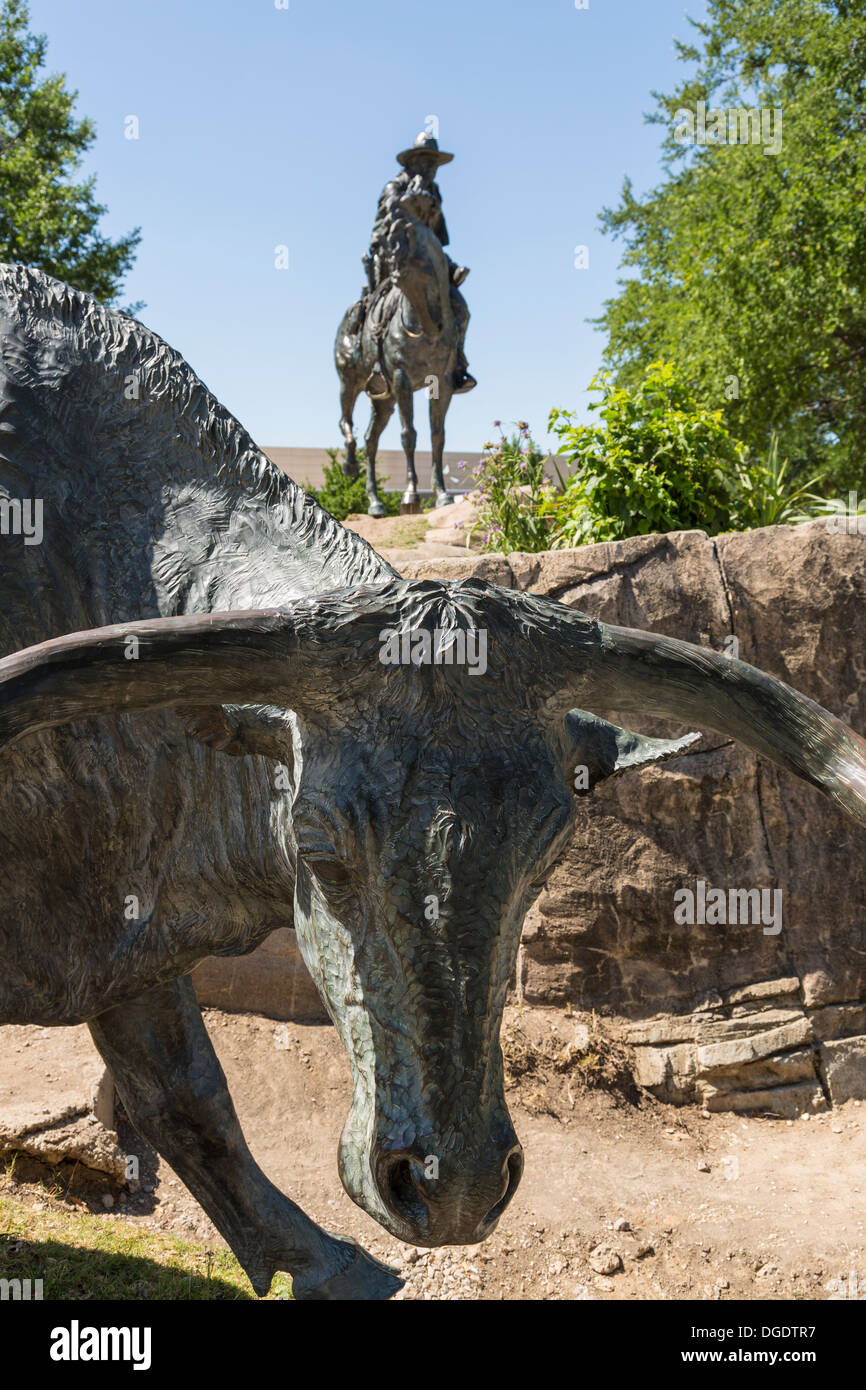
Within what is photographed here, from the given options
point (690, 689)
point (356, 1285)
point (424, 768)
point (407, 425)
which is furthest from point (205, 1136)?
point (407, 425)

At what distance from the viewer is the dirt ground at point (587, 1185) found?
4.37m

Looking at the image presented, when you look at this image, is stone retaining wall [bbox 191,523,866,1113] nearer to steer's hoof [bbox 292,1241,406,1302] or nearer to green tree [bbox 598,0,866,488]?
steer's hoof [bbox 292,1241,406,1302]

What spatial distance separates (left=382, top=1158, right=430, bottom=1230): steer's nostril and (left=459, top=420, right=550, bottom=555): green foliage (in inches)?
252

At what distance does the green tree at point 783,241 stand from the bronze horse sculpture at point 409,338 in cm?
333

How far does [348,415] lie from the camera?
52.5ft

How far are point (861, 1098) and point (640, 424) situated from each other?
→ 427cm

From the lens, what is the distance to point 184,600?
8.65ft

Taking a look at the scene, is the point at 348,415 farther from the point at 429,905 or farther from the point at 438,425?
the point at 429,905

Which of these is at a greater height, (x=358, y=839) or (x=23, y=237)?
(x=23, y=237)

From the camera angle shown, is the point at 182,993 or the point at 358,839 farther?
the point at 182,993

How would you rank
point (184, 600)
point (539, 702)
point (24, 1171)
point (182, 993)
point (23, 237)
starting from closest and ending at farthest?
point (539, 702) < point (184, 600) < point (182, 993) < point (24, 1171) < point (23, 237)

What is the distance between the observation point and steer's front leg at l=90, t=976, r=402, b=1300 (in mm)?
3221

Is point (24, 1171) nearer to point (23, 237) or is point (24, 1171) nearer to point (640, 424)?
point (640, 424)
